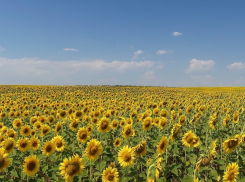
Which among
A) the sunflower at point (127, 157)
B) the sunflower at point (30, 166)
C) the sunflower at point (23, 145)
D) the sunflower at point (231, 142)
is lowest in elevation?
the sunflower at point (30, 166)

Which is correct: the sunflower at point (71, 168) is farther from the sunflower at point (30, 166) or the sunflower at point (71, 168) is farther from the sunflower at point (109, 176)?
the sunflower at point (30, 166)

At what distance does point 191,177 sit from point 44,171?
9.31 feet

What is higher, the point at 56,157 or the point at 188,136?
the point at 188,136

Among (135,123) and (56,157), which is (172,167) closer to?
(56,157)

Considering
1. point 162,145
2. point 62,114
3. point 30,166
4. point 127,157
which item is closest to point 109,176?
point 127,157

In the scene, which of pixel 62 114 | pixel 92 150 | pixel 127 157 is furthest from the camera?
pixel 62 114

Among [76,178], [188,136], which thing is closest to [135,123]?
[188,136]

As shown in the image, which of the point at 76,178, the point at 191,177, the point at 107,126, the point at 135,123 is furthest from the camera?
the point at 135,123

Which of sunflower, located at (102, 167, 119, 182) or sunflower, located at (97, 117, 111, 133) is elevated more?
sunflower, located at (97, 117, 111, 133)

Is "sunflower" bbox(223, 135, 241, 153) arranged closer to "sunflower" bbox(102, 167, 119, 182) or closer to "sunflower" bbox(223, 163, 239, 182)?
"sunflower" bbox(223, 163, 239, 182)

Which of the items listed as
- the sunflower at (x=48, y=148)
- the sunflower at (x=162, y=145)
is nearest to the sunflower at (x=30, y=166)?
the sunflower at (x=48, y=148)

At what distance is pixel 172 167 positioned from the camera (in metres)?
4.41

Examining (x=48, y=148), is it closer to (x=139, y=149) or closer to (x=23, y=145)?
(x=23, y=145)

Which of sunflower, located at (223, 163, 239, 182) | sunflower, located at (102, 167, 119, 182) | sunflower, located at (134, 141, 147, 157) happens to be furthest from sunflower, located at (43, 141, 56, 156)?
sunflower, located at (223, 163, 239, 182)
